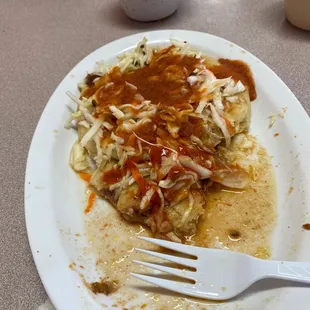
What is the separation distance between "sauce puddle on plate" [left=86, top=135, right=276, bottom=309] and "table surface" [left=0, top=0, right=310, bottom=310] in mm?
280

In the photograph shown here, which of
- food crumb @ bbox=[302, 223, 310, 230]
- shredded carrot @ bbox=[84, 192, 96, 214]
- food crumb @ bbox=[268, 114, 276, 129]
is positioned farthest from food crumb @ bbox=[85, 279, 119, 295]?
food crumb @ bbox=[268, 114, 276, 129]

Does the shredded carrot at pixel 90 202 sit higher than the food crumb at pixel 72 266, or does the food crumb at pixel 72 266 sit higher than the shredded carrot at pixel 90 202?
the food crumb at pixel 72 266

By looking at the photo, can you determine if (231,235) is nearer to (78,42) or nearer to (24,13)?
(78,42)

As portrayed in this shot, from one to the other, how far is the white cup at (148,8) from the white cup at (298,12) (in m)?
0.55

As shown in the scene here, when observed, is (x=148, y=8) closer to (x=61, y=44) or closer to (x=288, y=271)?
(x=61, y=44)

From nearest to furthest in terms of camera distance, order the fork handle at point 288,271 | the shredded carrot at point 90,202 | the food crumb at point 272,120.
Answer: the fork handle at point 288,271
the shredded carrot at point 90,202
the food crumb at point 272,120

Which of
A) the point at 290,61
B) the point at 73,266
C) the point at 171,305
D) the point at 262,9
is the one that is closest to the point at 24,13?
the point at 262,9

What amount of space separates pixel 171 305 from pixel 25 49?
1.51 metres

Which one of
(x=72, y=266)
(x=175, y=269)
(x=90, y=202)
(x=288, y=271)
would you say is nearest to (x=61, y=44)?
(x=90, y=202)

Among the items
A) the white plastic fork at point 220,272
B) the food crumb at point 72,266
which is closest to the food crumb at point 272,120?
the white plastic fork at point 220,272

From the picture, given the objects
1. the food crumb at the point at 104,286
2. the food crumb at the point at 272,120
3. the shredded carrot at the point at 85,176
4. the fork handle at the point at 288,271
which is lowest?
the food crumb at the point at 104,286

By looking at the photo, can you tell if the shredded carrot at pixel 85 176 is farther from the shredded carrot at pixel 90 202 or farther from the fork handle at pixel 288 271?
the fork handle at pixel 288 271

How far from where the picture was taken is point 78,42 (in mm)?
1950

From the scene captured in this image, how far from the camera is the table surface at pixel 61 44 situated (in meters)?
1.46
